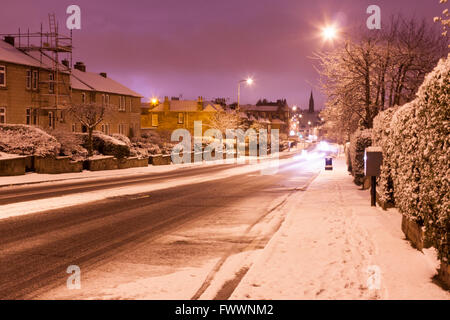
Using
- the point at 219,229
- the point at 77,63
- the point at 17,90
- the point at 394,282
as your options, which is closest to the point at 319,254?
the point at 394,282

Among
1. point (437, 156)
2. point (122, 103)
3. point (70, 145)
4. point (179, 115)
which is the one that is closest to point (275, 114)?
point (179, 115)

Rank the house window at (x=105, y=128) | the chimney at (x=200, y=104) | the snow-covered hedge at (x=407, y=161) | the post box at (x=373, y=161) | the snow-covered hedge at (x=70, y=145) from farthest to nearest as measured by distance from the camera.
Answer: the chimney at (x=200, y=104) < the house window at (x=105, y=128) < the snow-covered hedge at (x=70, y=145) < the post box at (x=373, y=161) < the snow-covered hedge at (x=407, y=161)

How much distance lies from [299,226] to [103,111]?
25.4m

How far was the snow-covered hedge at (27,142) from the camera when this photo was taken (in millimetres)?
24828

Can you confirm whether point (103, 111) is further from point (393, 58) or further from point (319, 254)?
point (319, 254)

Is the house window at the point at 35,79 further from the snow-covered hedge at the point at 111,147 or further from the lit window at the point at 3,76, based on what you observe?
the snow-covered hedge at the point at 111,147

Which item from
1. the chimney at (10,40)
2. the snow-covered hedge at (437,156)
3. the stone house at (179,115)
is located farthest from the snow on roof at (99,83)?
the snow-covered hedge at (437,156)

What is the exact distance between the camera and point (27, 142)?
25.2 meters

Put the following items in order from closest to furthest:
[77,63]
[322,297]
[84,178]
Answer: [322,297] < [84,178] < [77,63]

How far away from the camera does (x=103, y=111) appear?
1275 inches

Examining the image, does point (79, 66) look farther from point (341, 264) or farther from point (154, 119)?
point (341, 264)

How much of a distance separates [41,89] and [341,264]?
37978 mm

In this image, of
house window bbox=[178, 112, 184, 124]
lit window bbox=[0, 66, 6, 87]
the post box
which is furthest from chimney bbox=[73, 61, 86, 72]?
the post box
